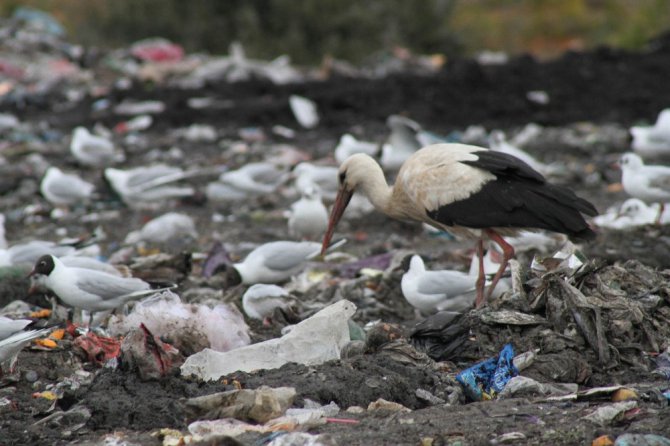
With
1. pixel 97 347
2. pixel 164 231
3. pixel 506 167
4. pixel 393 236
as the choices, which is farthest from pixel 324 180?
pixel 97 347

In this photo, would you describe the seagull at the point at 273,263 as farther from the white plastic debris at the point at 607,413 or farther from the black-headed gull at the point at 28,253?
the white plastic debris at the point at 607,413

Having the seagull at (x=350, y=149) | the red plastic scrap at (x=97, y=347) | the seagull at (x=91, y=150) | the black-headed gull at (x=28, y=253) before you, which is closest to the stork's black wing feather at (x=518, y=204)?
the red plastic scrap at (x=97, y=347)

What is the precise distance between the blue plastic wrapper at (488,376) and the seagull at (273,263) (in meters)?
2.49

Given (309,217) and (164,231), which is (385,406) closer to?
(309,217)

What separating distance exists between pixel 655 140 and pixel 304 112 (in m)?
5.00

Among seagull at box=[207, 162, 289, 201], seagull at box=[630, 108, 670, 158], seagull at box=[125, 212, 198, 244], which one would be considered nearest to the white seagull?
seagull at box=[125, 212, 198, 244]

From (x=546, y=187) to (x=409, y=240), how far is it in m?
2.88

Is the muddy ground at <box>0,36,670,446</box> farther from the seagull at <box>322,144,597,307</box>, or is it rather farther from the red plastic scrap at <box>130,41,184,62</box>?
the red plastic scrap at <box>130,41,184,62</box>

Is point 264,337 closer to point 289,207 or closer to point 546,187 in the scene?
point 546,187

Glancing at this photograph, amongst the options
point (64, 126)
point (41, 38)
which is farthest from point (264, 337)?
point (41, 38)

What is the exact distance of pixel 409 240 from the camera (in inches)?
337

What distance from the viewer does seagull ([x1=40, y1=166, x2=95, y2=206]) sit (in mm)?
10188

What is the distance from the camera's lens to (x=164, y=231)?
8.86 meters

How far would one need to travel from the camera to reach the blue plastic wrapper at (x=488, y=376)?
4500 mm
